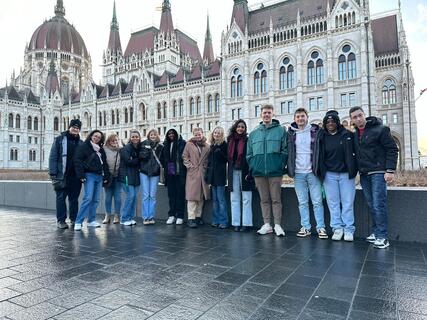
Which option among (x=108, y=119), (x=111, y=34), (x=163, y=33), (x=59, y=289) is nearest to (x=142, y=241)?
(x=59, y=289)

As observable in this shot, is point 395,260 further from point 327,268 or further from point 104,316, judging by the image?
point 104,316

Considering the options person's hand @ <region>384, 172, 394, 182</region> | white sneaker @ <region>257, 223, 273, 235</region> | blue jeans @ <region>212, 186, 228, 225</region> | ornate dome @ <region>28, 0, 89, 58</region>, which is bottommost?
white sneaker @ <region>257, 223, 273, 235</region>

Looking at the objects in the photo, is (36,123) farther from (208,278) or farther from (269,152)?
(208,278)

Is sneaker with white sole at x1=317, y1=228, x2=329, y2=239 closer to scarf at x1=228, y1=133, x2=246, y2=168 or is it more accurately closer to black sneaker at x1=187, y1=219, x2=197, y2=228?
scarf at x1=228, y1=133, x2=246, y2=168

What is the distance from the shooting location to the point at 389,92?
1538 inches

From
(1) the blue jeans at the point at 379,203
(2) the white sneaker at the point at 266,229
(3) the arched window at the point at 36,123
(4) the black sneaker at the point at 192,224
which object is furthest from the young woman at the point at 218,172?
(3) the arched window at the point at 36,123

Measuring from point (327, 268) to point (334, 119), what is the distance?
2717 mm

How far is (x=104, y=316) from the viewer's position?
7.93ft

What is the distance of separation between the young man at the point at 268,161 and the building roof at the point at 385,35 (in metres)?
42.5

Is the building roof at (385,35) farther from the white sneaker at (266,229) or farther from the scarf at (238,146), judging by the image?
the white sneaker at (266,229)

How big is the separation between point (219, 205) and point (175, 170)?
1.28 meters

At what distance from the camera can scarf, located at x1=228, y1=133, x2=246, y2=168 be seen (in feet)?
20.3

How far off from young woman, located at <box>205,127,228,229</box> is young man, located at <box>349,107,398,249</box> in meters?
2.64

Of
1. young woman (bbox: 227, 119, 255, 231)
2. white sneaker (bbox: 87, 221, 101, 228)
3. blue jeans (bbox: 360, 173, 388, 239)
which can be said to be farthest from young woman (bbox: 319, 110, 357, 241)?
white sneaker (bbox: 87, 221, 101, 228)
